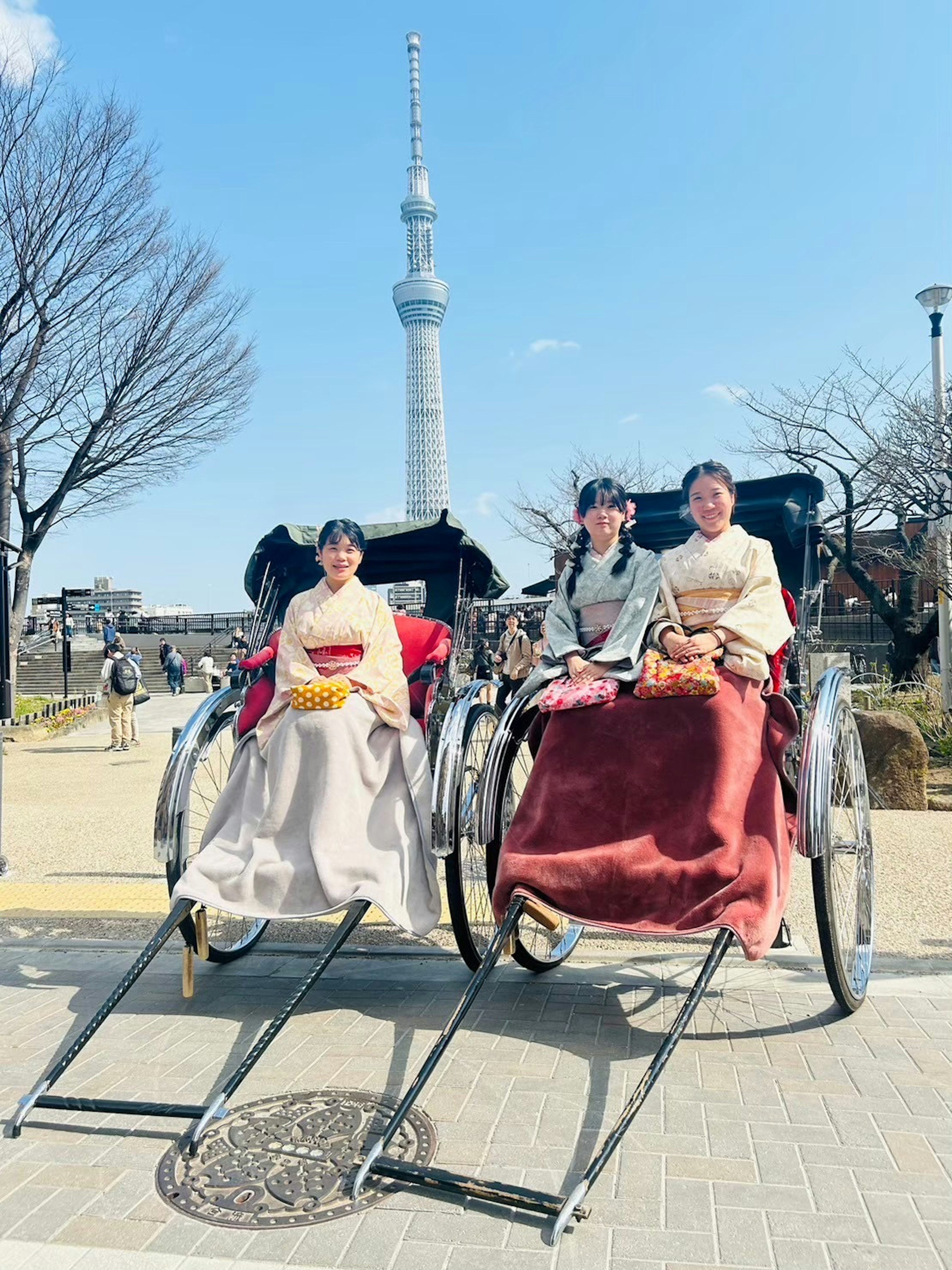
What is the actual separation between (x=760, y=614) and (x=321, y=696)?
1.65m

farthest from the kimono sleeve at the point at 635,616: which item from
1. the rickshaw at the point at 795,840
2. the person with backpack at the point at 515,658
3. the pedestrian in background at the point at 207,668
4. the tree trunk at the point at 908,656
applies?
the pedestrian in background at the point at 207,668

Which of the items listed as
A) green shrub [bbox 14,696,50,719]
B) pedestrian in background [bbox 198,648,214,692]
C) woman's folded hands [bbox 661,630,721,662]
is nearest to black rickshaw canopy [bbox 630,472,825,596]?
woman's folded hands [bbox 661,630,721,662]

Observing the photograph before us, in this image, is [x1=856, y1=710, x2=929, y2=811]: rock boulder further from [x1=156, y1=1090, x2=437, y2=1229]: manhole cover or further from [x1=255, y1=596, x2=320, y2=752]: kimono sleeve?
[x1=156, y1=1090, x2=437, y2=1229]: manhole cover

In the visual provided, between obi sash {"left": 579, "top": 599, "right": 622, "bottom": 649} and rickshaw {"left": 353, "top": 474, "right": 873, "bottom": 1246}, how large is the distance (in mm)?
374

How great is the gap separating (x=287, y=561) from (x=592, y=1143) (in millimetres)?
3091

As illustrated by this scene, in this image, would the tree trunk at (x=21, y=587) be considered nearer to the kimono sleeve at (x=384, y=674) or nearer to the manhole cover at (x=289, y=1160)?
the kimono sleeve at (x=384, y=674)

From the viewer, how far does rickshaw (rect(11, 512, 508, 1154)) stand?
2.62m

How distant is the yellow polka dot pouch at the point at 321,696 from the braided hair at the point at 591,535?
1.01 m

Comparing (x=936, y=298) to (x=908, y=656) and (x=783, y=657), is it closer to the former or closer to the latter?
(x=908, y=656)

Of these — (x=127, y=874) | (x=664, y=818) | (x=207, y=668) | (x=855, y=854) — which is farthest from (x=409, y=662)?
(x=207, y=668)

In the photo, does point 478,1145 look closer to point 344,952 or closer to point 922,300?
point 344,952

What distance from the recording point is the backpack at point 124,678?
1166 cm

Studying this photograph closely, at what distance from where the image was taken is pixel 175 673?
73.7ft

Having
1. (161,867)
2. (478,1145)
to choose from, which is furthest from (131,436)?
(478,1145)
